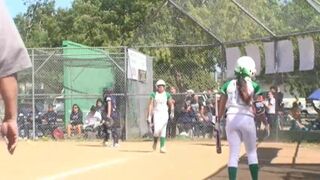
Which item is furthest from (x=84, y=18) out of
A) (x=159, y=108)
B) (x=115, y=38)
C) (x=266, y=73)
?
(x=159, y=108)

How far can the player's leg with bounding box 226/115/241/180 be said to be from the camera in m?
8.30

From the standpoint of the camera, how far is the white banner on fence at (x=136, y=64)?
20812 mm

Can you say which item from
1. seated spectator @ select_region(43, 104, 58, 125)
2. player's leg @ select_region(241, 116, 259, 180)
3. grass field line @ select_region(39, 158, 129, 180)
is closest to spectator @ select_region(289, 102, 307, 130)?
seated spectator @ select_region(43, 104, 58, 125)

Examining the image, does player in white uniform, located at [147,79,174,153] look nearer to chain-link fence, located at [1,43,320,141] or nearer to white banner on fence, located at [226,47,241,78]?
white banner on fence, located at [226,47,241,78]

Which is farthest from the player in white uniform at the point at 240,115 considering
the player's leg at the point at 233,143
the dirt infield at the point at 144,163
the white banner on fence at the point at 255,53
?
the white banner on fence at the point at 255,53

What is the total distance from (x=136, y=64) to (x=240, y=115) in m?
12.7

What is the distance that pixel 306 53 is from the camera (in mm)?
17500

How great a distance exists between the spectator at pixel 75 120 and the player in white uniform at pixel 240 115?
1335 centimetres

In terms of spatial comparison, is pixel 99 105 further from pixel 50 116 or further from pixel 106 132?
pixel 106 132

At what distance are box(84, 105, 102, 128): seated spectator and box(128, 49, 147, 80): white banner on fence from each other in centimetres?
162

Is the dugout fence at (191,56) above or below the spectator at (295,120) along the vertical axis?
above

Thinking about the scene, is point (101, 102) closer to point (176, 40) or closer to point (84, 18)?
point (176, 40)

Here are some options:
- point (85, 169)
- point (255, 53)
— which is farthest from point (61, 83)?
point (85, 169)

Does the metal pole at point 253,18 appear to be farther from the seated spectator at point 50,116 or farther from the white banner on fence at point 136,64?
the seated spectator at point 50,116
